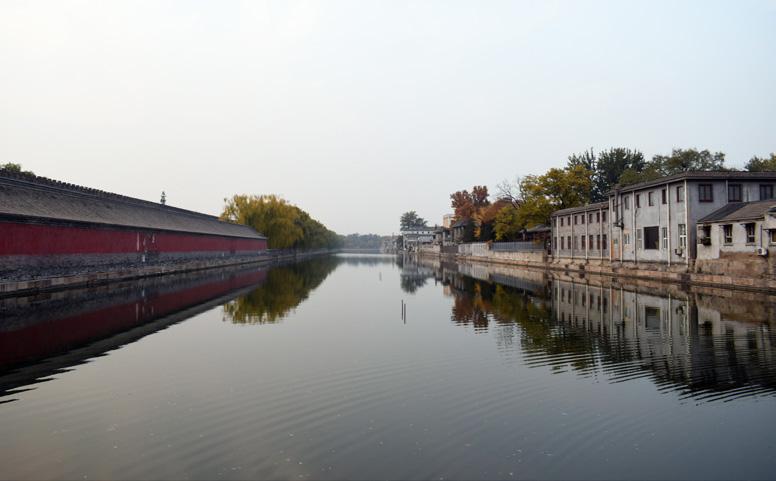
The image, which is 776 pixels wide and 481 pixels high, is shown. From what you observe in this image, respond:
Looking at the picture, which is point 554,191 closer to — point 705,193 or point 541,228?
point 541,228

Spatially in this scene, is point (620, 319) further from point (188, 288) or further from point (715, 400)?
point (188, 288)

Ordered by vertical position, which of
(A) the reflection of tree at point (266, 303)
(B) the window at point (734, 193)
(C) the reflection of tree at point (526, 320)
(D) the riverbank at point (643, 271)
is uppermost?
(B) the window at point (734, 193)

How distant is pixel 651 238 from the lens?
146 feet

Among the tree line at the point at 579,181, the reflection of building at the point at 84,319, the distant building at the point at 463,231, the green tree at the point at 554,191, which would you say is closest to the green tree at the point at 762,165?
the tree line at the point at 579,181

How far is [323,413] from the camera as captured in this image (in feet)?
35.2

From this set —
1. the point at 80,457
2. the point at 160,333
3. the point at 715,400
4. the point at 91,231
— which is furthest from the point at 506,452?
the point at 91,231

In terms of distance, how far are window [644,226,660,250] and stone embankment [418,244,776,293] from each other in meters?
1.57

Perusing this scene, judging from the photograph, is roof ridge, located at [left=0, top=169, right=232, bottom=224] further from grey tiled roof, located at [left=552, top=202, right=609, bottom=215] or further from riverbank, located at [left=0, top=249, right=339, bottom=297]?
grey tiled roof, located at [left=552, top=202, right=609, bottom=215]

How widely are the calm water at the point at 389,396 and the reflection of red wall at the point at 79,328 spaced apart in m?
0.15

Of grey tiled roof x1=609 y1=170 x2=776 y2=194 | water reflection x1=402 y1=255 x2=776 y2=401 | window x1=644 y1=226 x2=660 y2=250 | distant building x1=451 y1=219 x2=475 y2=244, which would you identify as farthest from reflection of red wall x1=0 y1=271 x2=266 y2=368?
distant building x1=451 y1=219 x2=475 y2=244

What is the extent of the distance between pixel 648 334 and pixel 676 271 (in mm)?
24319

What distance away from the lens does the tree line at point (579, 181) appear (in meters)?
70.8

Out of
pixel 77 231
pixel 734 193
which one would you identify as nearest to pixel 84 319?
pixel 77 231

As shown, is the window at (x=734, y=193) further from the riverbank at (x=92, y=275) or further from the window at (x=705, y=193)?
the riverbank at (x=92, y=275)
